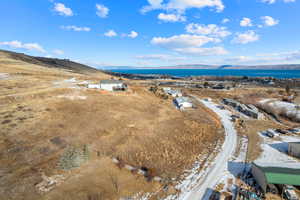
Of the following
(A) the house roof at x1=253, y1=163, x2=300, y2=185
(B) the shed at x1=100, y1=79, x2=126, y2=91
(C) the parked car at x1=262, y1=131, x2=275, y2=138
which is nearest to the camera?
(A) the house roof at x1=253, y1=163, x2=300, y2=185

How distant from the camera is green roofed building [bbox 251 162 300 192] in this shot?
14.3 meters

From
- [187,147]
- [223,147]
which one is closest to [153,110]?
[187,147]

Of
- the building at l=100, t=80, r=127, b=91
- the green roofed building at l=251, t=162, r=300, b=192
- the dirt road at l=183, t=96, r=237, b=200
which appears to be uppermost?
the building at l=100, t=80, r=127, b=91

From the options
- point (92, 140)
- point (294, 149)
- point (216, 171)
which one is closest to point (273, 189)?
point (216, 171)

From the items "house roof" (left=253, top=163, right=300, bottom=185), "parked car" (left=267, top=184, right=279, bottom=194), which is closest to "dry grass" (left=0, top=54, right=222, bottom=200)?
"house roof" (left=253, top=163, right=300, bottom=185)

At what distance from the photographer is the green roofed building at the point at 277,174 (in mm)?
14305

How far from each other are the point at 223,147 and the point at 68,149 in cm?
2140

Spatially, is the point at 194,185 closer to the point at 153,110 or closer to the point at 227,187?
the point at 227,187

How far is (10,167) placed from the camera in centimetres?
1548

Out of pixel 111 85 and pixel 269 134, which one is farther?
pixel 111 85

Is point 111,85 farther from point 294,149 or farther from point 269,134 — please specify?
point 294,149

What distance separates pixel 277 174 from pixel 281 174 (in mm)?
352

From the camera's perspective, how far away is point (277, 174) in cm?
1462

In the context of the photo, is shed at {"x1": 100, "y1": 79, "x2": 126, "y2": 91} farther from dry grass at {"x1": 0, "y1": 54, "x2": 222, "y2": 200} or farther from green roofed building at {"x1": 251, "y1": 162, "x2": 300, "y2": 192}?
green roofed building at {"x1": 251, "y1": 162, "x2": 300, "y2": 192}
